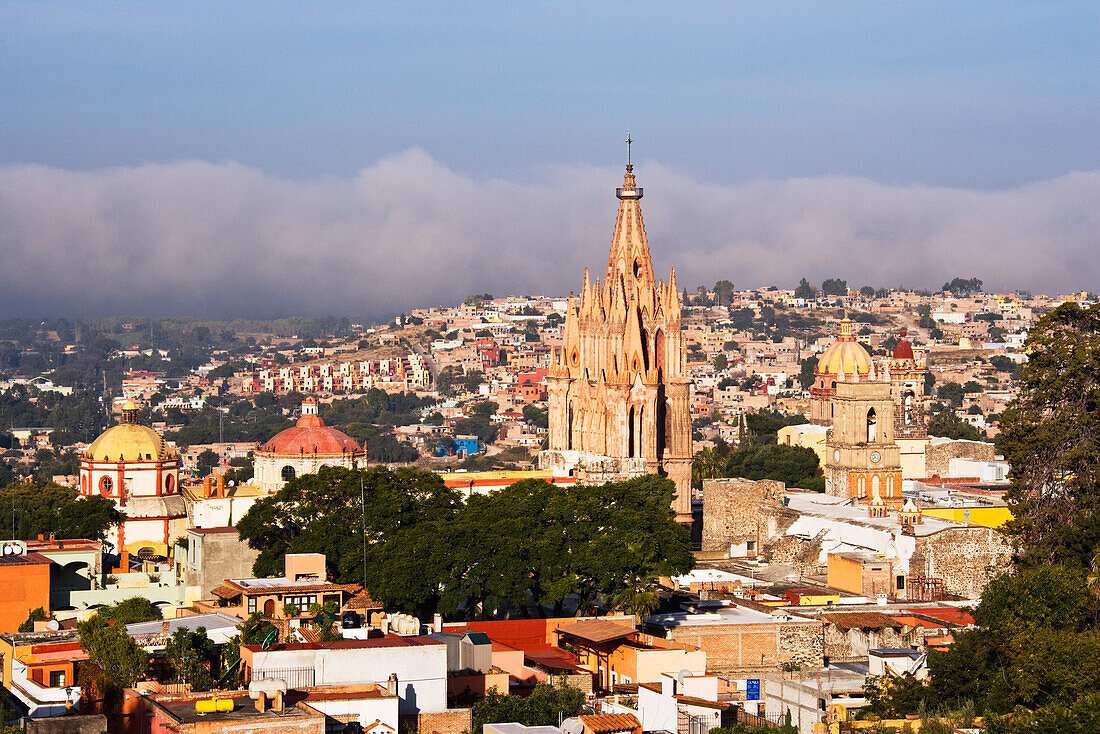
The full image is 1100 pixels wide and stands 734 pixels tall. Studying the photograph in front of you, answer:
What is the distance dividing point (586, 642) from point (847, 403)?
32415 millimetres

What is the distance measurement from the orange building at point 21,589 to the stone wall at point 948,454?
45171mm

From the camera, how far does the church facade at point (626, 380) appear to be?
65.1 m

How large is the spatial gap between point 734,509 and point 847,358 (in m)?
22.2

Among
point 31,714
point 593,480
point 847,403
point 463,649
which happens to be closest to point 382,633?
point 463,649

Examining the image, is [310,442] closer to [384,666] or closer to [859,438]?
[859,438]

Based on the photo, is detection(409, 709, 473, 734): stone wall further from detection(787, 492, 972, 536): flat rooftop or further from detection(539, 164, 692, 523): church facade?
detection(539, 164, 692, 523): church facade

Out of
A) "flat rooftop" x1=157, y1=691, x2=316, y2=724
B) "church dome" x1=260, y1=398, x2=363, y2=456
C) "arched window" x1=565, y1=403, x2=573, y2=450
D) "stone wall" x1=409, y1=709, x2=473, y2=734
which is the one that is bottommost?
"stone wall" x1=409, y1=709, x2=473, y2=734

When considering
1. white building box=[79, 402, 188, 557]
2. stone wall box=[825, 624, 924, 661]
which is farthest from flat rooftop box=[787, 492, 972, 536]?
white building box=[79, 402, 188, 557]

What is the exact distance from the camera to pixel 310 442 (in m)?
60.3

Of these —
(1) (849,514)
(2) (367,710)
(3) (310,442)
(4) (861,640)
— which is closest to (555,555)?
(4) (861,640)

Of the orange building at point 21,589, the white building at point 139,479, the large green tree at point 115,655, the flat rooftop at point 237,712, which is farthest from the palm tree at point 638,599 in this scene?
the white building at point 139,479

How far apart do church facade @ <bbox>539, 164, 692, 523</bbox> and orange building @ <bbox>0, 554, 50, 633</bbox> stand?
2540 cm

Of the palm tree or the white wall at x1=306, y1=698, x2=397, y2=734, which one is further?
the palm tree

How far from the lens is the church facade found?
65.1 m
